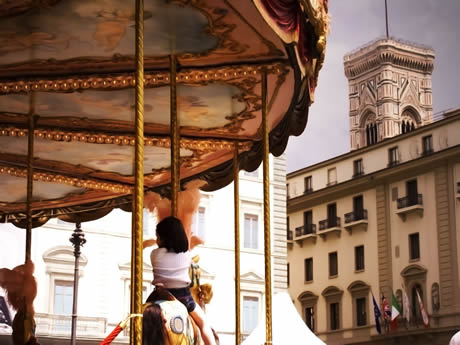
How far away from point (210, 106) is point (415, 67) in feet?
261

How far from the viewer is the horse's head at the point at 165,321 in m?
7.63

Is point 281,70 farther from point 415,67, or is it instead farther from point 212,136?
point 415,67

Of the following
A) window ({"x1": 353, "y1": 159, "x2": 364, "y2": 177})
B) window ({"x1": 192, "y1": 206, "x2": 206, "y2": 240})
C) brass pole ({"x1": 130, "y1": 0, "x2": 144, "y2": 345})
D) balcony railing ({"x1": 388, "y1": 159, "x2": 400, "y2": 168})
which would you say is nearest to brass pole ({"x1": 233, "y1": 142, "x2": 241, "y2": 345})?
brass pole ({"x1": 130, "y1": 0, "x2": 144, "y2": 345})

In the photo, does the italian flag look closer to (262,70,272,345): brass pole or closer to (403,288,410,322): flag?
(403,288,410,322): flag

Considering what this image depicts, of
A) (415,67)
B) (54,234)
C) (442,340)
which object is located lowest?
(442,340)

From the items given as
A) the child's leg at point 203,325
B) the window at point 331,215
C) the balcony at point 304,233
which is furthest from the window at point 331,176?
the child's leg at point 203,325

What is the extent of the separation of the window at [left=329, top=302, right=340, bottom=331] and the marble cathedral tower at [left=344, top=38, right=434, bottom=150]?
37631 millimetres

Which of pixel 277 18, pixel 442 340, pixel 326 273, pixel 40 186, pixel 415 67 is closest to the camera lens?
pixel 277 18

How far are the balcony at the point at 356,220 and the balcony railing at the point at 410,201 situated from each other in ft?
9.67

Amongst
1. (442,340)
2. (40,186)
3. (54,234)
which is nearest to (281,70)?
(40,186)

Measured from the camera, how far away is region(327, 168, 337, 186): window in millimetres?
53062

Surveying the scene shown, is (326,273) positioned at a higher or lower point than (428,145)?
lower

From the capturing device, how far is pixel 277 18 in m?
8.63

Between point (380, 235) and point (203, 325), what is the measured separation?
137 ft
